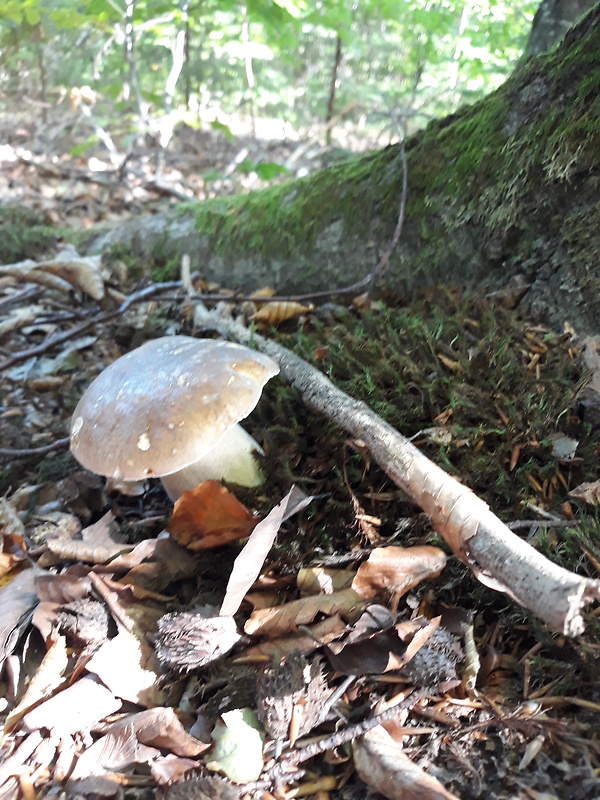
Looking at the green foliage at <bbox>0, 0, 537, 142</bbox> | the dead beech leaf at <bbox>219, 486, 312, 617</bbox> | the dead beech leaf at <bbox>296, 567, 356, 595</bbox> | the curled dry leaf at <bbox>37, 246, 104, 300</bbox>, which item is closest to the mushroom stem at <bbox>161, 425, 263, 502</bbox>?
the dead beech leaf at <bbox>219, 486, 312, 617</bbox>

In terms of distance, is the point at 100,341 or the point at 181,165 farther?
the point at 181,165

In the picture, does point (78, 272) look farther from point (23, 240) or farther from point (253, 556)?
point (253, 556)

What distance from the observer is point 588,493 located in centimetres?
161

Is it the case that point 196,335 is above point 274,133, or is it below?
below

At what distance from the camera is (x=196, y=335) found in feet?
9.28

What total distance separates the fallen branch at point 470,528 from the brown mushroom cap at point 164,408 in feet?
1.15

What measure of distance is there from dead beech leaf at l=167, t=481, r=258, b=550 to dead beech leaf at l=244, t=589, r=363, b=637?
12.1 inches

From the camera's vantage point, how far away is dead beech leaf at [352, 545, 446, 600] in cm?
151

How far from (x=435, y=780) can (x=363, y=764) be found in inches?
6.9

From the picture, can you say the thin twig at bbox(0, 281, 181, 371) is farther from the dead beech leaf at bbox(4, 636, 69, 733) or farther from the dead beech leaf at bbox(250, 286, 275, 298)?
the dead beech leaf at bbox(4, 636, 69, 733)

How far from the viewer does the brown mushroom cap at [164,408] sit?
5.41 ft

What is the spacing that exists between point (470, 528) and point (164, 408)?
1.06m

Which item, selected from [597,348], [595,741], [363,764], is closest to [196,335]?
[597,348]

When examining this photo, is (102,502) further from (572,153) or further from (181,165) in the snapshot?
(181,165)
